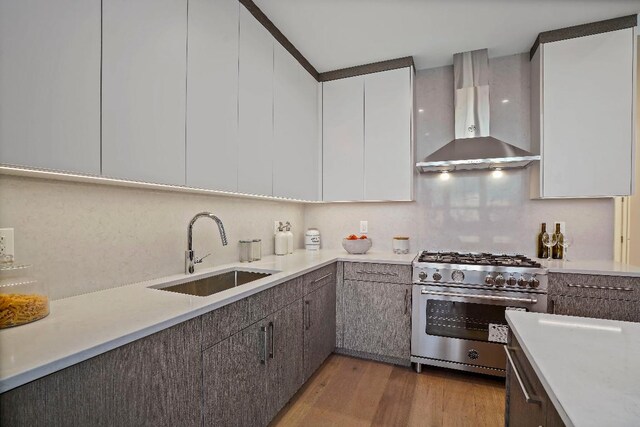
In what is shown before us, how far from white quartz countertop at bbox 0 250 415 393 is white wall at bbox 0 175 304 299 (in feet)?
0.32

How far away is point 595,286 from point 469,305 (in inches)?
29.5

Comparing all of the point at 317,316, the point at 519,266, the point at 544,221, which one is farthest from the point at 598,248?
the point at 317,316

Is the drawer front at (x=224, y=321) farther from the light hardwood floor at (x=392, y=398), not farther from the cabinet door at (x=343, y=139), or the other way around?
the cabinet door at (x=343, y=139)

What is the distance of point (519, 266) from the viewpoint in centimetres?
210

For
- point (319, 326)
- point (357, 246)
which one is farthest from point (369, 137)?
point (319, 326)

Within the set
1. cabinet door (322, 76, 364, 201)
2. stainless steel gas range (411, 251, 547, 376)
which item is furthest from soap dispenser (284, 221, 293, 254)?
stainless steel gas range (411, 251, 547, 376)

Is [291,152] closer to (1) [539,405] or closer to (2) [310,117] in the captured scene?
(2) [310,117]

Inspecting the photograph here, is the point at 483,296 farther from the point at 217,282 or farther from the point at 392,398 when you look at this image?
the point at 217,282

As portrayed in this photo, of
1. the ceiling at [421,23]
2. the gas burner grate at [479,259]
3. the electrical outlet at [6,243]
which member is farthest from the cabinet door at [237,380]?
the ceiling at [421,23]

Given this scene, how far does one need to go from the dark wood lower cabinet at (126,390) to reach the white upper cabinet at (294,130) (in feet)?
4.30

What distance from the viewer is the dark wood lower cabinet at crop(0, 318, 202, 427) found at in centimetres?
72

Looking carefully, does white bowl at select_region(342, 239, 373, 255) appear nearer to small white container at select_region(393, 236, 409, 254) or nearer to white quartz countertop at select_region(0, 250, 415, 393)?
small white container at select_region(393, 236, 409, 254)

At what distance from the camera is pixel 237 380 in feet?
4.50

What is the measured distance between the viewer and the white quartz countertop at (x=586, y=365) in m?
0.53
